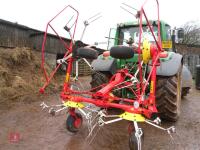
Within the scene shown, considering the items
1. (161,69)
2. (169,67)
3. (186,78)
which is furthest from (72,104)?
(186,78)

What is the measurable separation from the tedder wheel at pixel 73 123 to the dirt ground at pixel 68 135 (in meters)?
0.09

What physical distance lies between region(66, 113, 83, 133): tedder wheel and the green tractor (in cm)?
75

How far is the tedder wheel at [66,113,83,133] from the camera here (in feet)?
14.7

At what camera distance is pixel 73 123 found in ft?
14.9

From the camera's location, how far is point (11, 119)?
211 inches

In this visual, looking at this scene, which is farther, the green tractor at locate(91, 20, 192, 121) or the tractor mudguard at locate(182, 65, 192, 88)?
the tractor mudguard at locate(182, 65, 192, 88)

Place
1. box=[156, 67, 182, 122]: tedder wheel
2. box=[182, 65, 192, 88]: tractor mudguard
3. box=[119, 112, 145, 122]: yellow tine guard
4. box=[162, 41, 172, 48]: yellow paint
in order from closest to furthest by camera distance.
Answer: box=[119, 112, 145, 122]: yellow tine guard → box=[156, 67, 182, 122]: tedder wheel → box=[162, 41, 172, 48]: yellow paint → box=[182, 65, 192, 88]: tractor mudguard

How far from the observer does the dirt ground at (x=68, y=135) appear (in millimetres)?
4043

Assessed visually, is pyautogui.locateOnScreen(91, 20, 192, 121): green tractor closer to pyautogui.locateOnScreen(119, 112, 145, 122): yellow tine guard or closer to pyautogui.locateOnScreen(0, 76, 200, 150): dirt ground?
Answer: pyautogui.locateOnScreen(0, 76, 200, 150): dirt ground

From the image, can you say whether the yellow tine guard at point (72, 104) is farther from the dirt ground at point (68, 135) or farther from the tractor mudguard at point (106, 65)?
the tractor mudguard at point (106, 65)

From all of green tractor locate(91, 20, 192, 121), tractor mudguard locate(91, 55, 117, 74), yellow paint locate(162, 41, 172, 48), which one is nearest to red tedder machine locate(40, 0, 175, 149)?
green tractor locate(91, 20, 192, 121)

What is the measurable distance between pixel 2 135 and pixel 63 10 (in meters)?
2.06

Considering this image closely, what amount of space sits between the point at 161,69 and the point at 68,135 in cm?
183

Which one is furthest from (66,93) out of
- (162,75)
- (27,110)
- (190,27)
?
(190,27)
